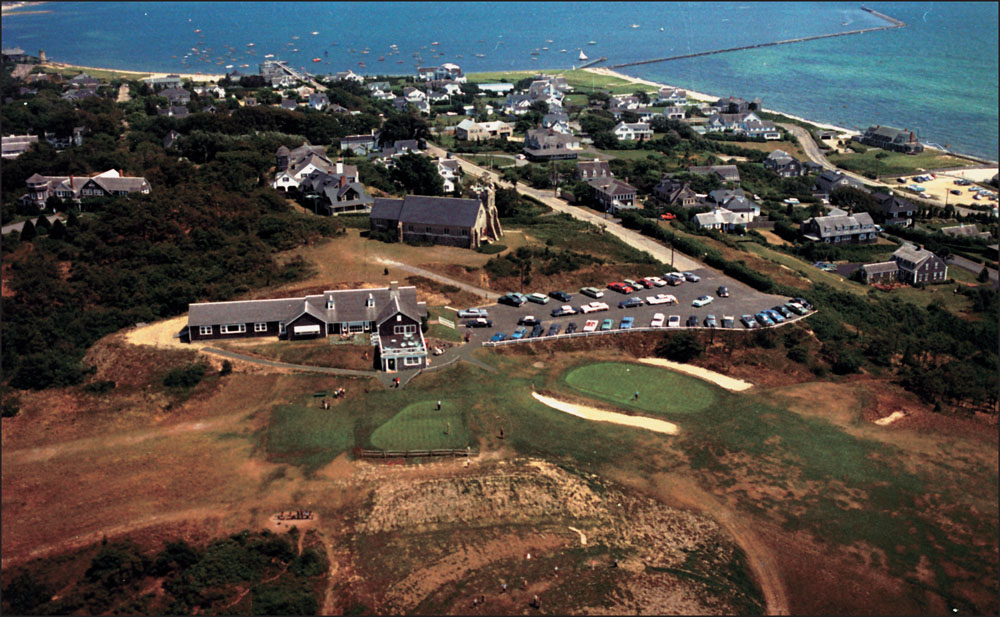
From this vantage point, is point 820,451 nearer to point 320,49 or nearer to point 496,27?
point 320,49

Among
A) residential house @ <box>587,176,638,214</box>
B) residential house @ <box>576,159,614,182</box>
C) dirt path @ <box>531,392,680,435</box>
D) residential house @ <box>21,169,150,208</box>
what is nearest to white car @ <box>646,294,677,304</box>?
dirt path @ <box>531,392,680,435</box>

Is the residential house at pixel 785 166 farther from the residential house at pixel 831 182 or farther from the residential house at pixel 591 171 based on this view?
the residential house at pixel 591 171

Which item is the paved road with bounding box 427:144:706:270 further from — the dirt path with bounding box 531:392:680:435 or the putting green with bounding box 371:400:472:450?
the putting green with bounding box 371:400:472:450

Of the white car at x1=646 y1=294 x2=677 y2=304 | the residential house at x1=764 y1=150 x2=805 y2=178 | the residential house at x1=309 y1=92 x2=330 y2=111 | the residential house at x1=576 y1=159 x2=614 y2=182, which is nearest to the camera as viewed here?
the white car at x1=646 y1=294 x2=677 y2=304

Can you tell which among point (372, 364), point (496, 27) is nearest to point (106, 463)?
point (372, 364)

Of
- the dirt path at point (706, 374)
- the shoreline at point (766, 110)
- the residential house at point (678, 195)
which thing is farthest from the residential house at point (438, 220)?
the shoreline at point (766, 110)

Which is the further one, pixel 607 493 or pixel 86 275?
pixel 86 275
